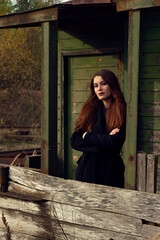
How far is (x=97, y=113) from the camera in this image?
3369 mm

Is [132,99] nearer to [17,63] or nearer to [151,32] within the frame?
[151,32]

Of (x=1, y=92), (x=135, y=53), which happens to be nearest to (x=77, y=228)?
(x=135, y=53)

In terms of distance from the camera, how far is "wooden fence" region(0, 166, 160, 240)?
2.78 m

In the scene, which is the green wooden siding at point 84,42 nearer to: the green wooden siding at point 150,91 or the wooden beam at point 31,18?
the green wooden siding at point 150,91

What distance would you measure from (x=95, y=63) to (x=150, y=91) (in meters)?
2.26

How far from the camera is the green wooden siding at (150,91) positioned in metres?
3.62

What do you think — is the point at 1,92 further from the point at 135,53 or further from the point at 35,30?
the point at 135,53

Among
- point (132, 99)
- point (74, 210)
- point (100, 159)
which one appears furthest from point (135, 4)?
point (74, 210)

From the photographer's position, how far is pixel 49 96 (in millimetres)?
3883

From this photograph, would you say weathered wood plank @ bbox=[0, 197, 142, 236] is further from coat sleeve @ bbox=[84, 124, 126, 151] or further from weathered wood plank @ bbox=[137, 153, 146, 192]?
coat sleeve @ bbox=[84, 124, 126, 151]

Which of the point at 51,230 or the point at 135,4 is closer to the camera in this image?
the point at 135,4

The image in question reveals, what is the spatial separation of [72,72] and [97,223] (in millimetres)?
3794

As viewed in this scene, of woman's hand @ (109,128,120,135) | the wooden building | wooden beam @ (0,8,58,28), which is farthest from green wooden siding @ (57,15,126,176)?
woman's hand @ (109,128,120,135)

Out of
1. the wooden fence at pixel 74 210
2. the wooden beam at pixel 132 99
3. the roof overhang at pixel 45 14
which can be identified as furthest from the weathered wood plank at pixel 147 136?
the roof overhang at pixel 45 14
